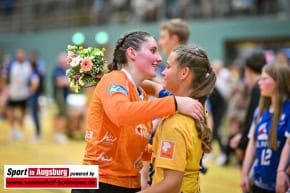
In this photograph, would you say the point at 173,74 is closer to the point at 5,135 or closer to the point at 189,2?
the point at 5,135

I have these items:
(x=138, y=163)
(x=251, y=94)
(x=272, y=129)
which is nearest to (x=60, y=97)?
(x=251, y=94)

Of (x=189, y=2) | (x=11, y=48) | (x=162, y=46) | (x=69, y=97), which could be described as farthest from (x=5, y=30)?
(x=162, y=46)

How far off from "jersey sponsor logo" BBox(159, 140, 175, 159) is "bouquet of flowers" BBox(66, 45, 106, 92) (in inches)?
27.8

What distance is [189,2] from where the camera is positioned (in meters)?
18.1

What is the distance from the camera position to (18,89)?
13.0 meters

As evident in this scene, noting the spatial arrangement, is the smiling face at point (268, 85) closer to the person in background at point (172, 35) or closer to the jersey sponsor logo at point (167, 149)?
the person in background at point (172, 35)

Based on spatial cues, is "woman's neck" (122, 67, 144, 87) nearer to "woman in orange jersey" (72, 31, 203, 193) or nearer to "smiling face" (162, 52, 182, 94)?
"woman in orange jersey" (72, 31, 203, 193)

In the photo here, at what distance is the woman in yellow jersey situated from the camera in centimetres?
271

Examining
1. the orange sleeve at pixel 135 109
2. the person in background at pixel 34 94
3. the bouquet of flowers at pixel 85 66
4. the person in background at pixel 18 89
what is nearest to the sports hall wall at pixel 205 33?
the person in background at pixel 34 94

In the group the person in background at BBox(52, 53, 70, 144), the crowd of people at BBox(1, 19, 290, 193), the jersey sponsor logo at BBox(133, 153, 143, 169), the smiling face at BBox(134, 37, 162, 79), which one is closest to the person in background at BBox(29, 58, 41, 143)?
the person in background at BBox(52, 53, 70, 144)

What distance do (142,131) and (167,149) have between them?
1.08 ft

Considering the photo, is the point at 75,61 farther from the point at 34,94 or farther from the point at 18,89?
the point at 34,94

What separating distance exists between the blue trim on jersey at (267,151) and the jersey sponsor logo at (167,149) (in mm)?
1723

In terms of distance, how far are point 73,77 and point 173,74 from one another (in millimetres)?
697
